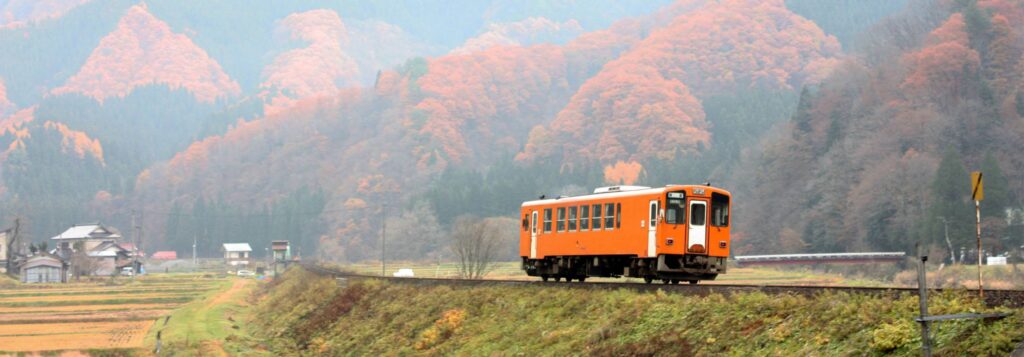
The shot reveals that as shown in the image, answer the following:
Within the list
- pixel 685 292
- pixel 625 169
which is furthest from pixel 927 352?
pixel 625 169

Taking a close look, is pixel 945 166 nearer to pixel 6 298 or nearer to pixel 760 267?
pixel 760 267

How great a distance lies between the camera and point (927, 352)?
572 inches

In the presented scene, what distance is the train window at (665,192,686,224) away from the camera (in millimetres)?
32344

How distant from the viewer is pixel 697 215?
3300cm

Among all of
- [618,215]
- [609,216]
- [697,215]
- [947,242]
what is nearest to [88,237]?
[947,242]

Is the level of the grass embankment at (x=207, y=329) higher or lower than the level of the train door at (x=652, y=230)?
lower

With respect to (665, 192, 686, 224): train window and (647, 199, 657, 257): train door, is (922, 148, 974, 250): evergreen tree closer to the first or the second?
(665, 192, 686, 224): train window

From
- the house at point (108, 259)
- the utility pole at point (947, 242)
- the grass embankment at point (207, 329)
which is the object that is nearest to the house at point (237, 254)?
the house at point (108, 259)

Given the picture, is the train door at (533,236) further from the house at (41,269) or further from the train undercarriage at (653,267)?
the house at (41,269)

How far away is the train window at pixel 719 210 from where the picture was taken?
110 feet

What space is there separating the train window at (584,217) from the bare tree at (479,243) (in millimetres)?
27046

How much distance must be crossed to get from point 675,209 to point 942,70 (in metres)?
85.8

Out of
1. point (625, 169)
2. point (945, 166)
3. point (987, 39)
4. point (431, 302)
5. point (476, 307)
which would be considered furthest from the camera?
point (625, 169)

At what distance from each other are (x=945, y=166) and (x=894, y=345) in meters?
71.1
